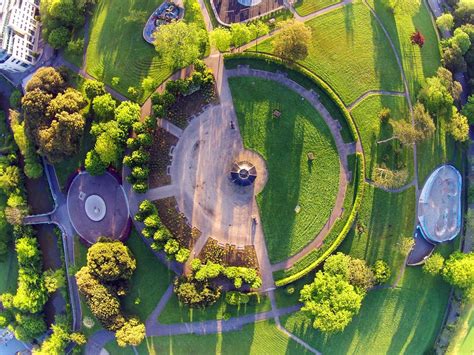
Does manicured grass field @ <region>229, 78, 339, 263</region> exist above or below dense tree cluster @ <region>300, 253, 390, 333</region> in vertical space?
above

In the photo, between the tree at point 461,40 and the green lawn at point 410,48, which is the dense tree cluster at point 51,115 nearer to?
the green lawn at point 410,48

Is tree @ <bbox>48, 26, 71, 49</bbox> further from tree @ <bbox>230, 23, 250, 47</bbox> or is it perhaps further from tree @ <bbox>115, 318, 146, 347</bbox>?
tree @ <bbox>115, 318, 146, 347</bbox>

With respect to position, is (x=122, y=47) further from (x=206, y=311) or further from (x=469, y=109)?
(x=469, y=109)

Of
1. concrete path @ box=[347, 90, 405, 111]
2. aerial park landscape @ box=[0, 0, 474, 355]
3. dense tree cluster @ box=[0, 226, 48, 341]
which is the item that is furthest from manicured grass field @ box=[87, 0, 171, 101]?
concrete path @ box=[347, 90, 405, 111]

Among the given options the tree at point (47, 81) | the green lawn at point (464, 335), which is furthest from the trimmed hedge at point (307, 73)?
the green lawn at point (464, 335)

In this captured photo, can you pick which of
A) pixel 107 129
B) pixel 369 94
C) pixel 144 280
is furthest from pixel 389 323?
pixel 107 129

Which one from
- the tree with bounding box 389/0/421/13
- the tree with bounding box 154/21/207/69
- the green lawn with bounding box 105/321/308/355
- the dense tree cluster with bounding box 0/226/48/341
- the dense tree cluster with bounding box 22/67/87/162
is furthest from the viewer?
the green lawn with bounding box 105/321/308/355
